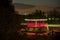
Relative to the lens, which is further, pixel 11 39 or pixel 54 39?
pixel 54 39

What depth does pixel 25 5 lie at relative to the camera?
2240mm

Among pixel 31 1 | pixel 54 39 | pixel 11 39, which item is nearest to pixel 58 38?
pixel 54 39

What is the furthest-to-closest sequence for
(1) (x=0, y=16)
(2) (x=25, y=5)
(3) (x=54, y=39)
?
(2) (x=25, y=5)
(3) (x=54, y=39)
(1) (x=0, y=16)

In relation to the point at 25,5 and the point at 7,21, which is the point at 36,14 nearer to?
the point at 25,5

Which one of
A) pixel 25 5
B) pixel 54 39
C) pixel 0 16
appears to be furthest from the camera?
pixel 25 5

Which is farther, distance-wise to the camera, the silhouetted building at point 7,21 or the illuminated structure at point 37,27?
the illuminated structure at point 37,27

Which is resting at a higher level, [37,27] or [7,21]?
[7,21]

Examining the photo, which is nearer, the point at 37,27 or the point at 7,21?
the point at 7,21

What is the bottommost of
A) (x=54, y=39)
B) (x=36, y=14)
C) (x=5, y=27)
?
(x=54, y=39)

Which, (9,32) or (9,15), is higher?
(9,15)

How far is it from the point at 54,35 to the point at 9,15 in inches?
48.2

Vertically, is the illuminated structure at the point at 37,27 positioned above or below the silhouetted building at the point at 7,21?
below

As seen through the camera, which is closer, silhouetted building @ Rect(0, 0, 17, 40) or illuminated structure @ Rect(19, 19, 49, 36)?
silhouetted building @ Rect(0, 0, 17, 40)

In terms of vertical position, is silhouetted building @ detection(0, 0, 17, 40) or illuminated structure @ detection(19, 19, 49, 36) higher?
silhouetted building @ detection(0, 0, 17, 40)
